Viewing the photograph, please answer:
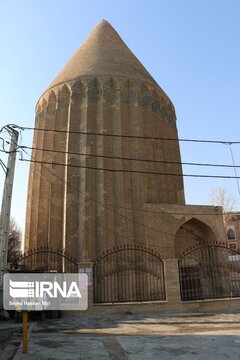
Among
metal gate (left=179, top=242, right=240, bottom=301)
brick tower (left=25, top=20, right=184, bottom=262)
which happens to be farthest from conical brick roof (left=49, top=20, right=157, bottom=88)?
metal gate (left=179, top=242, right=240, bottom=301)

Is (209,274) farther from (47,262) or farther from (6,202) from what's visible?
(6,202)

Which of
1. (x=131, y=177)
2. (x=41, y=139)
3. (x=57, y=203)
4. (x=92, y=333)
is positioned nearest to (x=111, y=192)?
(x=131, y=177)

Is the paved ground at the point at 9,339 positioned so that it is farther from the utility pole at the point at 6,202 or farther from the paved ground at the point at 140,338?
the utility pole at the point at 6,202

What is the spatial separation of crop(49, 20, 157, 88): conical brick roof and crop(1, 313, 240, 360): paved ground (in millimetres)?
19108

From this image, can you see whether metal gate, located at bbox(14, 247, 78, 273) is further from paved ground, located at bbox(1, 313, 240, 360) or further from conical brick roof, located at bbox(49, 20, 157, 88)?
conical brick roof, located at bbox(49, 20, 157, 88)

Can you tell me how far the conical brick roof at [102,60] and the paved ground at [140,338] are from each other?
1911cm

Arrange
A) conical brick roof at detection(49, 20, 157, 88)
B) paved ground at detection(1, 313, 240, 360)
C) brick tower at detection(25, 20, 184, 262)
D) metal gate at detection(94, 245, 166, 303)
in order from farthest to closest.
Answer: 1. conical brick roof at detection(49, 20, 157, 88)
2. brick tower at detection(25, 20, 184, 262)
3. metal gate at detection(94, 245, 166, 303)
4. paved ground at detection(1, 313, 240, 360)

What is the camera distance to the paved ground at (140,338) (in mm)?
6621

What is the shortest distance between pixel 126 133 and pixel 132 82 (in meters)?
4.60

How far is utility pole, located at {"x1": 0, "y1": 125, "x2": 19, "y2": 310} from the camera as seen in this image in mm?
9688

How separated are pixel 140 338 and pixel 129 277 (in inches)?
445

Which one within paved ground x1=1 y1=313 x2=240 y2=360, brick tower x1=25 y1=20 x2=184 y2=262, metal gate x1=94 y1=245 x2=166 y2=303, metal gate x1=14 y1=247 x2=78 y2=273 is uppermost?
brick tower x1=25 y1=20 x2=184 y2=262

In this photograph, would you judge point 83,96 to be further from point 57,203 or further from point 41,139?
point 57,203

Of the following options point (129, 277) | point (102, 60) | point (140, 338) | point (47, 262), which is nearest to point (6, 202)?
point (140, 338)
